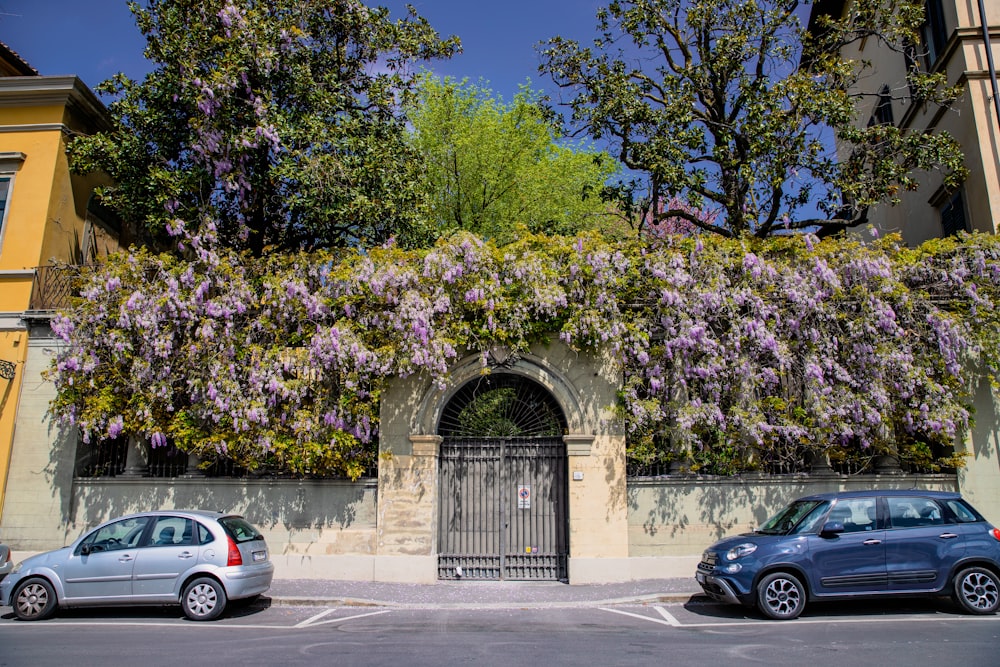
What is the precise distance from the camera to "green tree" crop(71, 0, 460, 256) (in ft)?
45.0

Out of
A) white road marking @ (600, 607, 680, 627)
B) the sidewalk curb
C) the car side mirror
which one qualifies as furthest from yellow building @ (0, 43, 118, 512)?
the car side mirror

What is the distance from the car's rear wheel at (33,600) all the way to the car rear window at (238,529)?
8.00ft

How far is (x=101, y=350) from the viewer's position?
518 inches

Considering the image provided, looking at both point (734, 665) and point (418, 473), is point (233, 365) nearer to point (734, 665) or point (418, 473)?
point (418, 473)

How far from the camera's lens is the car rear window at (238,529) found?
988 centimetres

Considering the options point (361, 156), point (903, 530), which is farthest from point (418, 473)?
point (903, 530)

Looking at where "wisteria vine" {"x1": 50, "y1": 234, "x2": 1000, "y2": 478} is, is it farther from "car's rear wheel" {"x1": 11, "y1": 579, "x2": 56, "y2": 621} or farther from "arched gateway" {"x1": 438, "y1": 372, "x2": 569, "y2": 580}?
"car's rear wheel" {"x1": 11, "y1": 579, "x2": 56, "y2": 621}

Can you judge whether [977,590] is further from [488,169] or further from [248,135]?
[488,169]

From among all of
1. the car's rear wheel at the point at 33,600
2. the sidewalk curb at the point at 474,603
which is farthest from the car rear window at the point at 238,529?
the car's rear wheel at the point at 33,600

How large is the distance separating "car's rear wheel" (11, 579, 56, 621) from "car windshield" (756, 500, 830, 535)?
10079 mm

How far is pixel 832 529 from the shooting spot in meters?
9.33

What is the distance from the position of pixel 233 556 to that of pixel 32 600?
286 centimetres

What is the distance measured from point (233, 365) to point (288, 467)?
2.17 m

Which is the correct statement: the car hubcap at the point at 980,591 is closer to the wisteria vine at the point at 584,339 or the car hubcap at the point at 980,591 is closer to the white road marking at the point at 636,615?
the wisteria vine at the point at 584,339
